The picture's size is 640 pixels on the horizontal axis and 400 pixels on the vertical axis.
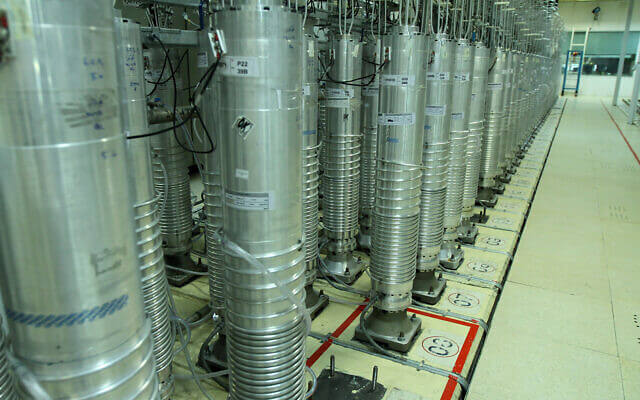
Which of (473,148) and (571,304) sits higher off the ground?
(473,148)

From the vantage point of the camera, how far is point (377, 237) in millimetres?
2799

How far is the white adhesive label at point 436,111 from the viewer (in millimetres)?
3066

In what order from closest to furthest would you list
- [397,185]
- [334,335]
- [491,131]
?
[397,185], [334,335], [491,131]

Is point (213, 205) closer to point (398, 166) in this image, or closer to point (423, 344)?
point (398, 166)

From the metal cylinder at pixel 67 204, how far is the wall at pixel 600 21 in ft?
78.8

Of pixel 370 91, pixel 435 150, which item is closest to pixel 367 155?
pixel 370 91

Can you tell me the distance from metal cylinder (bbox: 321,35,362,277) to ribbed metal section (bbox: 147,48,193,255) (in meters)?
1.19

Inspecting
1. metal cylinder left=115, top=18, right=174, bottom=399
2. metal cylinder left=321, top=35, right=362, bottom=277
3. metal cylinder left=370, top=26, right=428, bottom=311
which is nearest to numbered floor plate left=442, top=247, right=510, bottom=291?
metal cylinder left=321, top=35, right=362, bottom=277

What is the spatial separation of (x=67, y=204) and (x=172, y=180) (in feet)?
9.58

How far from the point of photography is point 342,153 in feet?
12.0

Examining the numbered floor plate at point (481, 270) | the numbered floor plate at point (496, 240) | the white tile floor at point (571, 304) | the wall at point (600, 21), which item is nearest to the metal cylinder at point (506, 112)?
the white tile floor at point (571, 304)

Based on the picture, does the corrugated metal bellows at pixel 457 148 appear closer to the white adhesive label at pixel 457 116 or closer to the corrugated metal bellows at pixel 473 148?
the white adhesive label at pixel 457 116

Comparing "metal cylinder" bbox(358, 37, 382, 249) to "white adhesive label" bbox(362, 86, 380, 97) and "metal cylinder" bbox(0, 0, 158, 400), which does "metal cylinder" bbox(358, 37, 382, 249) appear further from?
"metal cylinder" bbox(0, 0, 158, 400)

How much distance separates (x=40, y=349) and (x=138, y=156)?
1.19 m
